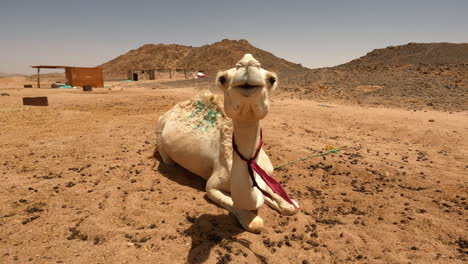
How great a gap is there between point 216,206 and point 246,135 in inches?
52.9

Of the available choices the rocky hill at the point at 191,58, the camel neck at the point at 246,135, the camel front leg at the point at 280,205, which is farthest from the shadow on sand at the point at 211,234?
the rocky hill at the point at 191,58

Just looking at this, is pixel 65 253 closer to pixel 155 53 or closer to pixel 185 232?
pixel 185 232

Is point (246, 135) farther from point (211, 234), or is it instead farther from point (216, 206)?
point (216, 206)

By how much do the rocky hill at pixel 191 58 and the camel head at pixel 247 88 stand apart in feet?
167

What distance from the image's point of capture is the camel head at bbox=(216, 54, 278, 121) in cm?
221

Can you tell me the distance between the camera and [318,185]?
172 inches

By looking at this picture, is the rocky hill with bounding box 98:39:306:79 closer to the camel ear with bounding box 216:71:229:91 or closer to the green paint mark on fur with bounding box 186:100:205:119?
the green paint mark on fur with bounding box 186:100:205:119

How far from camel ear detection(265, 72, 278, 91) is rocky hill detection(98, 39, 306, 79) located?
167 ft

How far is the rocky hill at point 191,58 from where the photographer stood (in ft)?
182

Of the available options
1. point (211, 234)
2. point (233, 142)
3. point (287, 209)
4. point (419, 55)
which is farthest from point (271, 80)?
point (419, 55)

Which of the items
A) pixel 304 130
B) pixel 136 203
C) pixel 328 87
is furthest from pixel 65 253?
pixel 328 87

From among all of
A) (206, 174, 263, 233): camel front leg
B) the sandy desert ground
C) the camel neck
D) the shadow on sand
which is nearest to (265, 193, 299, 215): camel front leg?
the sandy desert ground

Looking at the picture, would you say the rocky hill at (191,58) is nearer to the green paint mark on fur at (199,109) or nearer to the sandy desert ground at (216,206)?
the sandy desert ground at (216,206)

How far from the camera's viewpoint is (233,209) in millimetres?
3229
